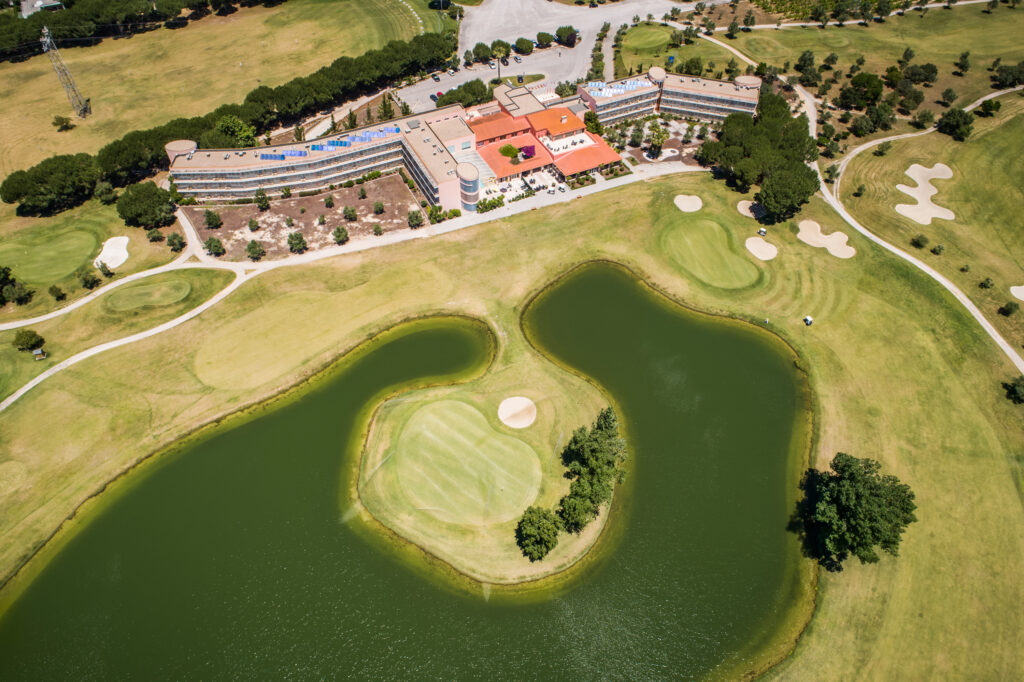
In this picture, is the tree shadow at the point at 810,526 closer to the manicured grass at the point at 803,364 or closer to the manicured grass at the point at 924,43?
the manicured grass at the point at 803,364

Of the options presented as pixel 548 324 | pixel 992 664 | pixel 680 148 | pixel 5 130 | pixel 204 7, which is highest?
pixel 204 7

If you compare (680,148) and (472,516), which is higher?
(680,148)

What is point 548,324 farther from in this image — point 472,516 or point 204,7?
point 204,7

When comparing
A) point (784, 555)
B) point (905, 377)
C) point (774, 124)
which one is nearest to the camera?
point (784, 555)

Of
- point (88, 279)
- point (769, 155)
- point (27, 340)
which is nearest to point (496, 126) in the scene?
point (769, 155)

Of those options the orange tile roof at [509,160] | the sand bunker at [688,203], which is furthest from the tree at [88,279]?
the sand bunker at [688,203]

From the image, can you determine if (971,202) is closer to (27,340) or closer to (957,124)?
(957,124)

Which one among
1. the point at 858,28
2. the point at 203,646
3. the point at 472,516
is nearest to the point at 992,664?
the point at 472,516

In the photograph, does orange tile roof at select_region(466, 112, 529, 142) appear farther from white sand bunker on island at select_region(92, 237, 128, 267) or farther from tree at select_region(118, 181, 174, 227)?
white sand bunker on island at select_region(92, 237, 128, 267)
